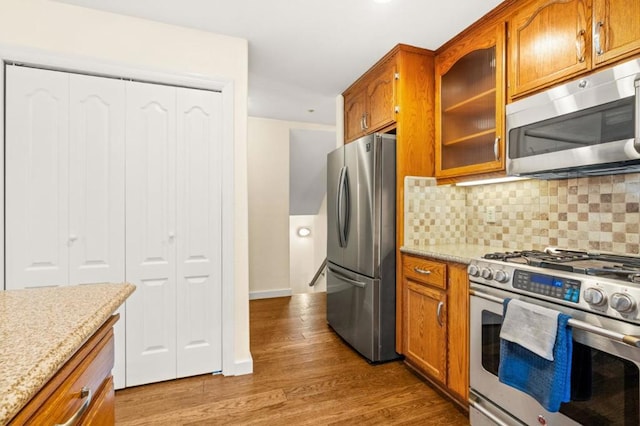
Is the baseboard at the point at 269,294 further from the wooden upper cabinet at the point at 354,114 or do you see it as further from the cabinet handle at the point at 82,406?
the cabinet handle at the point at 82,406

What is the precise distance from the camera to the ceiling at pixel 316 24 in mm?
1991

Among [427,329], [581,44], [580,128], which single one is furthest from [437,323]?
[581,44]

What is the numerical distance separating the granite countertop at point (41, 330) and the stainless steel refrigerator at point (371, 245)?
1.75m

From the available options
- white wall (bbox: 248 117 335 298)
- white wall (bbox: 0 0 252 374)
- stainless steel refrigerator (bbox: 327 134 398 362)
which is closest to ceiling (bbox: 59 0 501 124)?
white wall (bbox: 0 0 252 374)

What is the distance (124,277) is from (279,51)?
2020 millimetres

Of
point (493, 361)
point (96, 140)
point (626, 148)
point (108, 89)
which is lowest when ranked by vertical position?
point (493, 361)

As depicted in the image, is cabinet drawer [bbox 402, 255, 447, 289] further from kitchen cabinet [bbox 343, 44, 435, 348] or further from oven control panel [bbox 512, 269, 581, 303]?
oven control panel [bbox 512, 269, 581, 303]

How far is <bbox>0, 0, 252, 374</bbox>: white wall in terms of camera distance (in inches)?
77.0

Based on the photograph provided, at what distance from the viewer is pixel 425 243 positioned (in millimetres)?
2539

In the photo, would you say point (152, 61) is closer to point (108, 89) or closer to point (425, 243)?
point (108, 89)

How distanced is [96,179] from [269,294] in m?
2.80

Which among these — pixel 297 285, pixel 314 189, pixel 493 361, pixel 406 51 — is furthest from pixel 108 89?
pixel 297 285

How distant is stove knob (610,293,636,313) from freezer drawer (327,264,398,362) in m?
1.47

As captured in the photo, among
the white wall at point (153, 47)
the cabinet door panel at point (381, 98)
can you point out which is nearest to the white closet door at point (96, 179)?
the white wall at point (153, 47)
